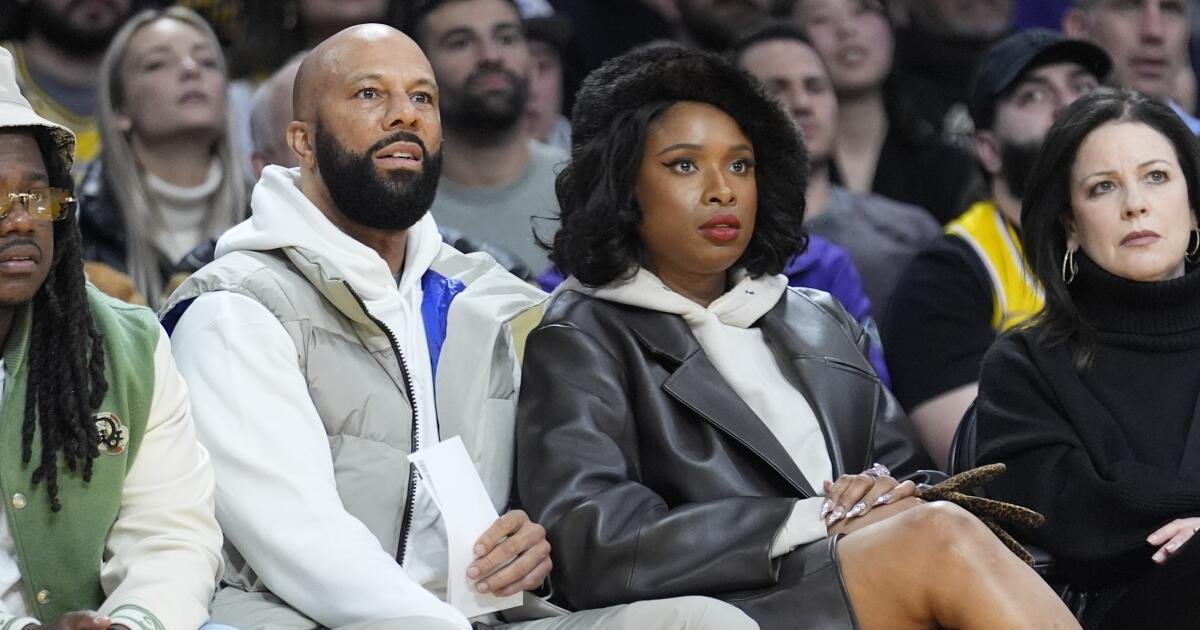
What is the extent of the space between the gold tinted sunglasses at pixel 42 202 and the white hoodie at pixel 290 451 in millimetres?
416

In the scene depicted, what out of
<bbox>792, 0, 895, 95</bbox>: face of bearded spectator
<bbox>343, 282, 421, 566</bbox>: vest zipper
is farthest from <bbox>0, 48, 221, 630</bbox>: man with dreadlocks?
<bbox>792, 0, 895, 95</bbox>: face of bearded spectator

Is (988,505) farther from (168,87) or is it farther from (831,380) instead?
(168,87)

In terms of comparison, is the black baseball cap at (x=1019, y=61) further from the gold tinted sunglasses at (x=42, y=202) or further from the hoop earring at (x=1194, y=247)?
the gold tinted sunglasses at (x=42, y=202)

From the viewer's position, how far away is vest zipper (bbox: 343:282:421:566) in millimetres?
3580

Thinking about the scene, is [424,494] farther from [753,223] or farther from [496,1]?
[496,1]

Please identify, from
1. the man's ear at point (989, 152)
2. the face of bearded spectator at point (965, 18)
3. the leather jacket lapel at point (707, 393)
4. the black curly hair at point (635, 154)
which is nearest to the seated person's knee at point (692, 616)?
the leather jacket lapel at point (707, 393)

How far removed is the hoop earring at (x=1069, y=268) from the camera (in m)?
4.01

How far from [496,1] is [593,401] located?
246cm

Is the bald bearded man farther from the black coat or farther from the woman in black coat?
the woman in black coat

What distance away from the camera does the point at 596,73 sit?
412 centimetres

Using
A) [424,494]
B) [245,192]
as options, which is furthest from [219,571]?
A: [245,192]

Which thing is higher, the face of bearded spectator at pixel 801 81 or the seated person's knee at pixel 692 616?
the face of bearded spectator at pixel 801 81

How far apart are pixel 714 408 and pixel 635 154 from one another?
625 mm

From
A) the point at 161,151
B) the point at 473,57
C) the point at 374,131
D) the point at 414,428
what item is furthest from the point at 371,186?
the point at 473,57
